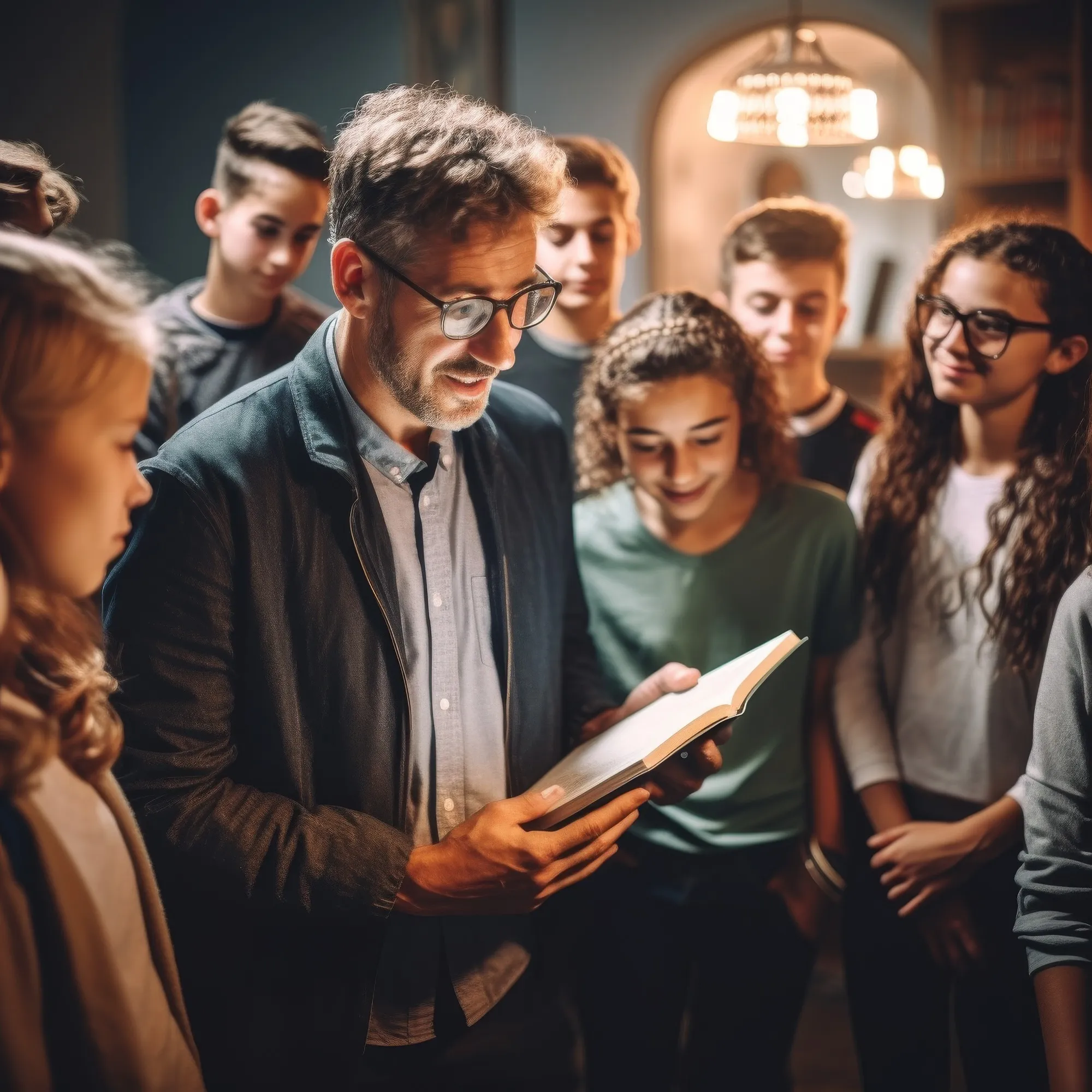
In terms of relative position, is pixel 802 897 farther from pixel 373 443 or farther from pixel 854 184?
pixel 854 184

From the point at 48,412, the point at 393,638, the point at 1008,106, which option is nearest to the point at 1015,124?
the point at 1008,106

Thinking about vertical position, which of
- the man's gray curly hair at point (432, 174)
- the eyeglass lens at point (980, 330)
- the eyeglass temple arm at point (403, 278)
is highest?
the man's gray curly hair at point (432, 174)

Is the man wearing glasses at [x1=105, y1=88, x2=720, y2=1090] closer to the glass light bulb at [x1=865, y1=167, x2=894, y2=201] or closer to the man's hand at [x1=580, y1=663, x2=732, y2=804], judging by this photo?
the man's hand at [x1=580, y1=663, x2=732, y2=804]

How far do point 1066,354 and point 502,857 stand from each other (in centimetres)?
117

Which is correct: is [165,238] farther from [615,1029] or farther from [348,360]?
[615,1029]

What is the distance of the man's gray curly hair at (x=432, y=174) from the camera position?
4.51ft

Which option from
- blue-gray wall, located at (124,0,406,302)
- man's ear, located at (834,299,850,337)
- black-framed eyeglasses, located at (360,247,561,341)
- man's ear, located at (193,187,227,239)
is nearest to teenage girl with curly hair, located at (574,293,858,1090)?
black-framed eyeglasses, located at (360,247,561,341)

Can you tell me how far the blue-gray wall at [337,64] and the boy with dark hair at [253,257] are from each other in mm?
2029

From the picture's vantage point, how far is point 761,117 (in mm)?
3305

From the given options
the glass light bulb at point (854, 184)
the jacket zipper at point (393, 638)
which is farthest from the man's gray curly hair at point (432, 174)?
the glass light bulb at point (854, 184)

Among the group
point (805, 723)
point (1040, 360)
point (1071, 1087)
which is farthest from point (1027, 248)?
point (1071, 1087)

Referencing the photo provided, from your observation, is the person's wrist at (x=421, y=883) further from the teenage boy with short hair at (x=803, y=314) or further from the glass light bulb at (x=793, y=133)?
the glass light bulb at (x=793, y=133)

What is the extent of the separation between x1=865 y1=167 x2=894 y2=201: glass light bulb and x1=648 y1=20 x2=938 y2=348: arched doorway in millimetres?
860

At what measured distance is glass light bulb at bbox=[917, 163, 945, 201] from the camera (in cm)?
379
